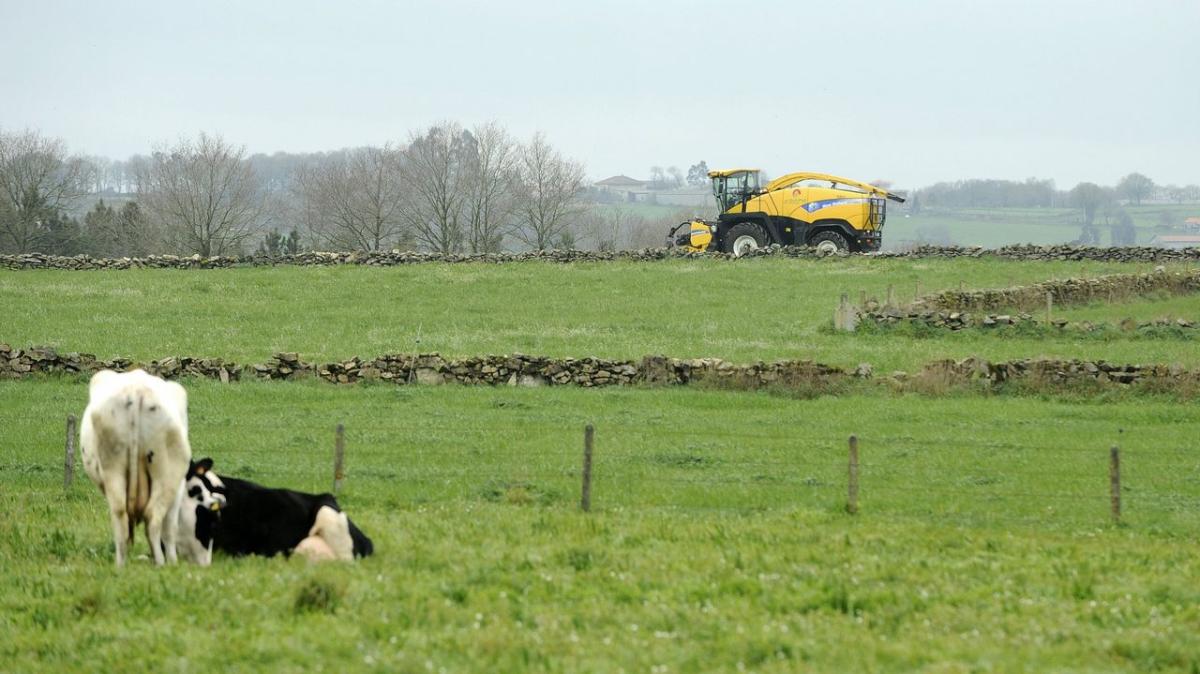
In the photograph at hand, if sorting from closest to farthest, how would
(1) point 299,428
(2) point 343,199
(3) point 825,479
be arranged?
1. (3) point 825,479
2. (1) point 299,428
3. (2) point 343,199

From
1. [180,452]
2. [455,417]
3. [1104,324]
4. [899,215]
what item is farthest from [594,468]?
[899,215]

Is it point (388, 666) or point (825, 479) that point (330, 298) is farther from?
point (388, 666)

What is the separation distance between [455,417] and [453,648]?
1415 centimetres

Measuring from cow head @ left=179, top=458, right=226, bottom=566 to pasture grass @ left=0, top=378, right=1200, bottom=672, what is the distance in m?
0.42

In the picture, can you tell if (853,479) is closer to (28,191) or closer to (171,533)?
(171,533)

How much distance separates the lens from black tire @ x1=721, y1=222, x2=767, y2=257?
54625mm

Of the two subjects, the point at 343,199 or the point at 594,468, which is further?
the point at 343,199

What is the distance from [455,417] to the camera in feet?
73.9

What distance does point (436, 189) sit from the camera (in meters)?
84.9

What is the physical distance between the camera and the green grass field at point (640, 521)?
28.4 feet

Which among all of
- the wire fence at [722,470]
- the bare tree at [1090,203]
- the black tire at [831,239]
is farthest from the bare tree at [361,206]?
the bare tree at [1090,203]

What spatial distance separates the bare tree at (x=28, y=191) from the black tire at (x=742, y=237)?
39259 mm

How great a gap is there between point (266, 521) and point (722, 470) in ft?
26.2

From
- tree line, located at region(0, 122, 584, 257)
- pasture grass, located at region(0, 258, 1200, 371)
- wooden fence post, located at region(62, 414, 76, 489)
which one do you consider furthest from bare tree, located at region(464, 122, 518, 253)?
wooden fence post, located at region(62, 414, 76, 489)
